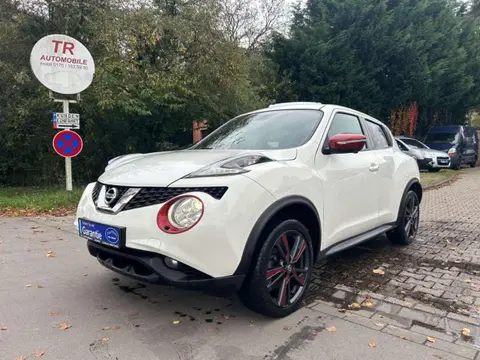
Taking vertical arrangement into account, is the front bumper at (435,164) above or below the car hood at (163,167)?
below

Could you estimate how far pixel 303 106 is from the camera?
4203 mm

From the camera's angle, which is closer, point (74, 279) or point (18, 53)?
point (74, 279)

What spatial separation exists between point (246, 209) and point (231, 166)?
0.37 meters

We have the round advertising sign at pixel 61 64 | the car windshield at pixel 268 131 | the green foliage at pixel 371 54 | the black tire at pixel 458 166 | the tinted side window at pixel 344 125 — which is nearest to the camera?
the car windshield at pixel 268 131

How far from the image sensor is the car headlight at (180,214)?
2680mm

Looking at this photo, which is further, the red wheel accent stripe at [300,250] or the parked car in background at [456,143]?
the parked car in background at [456,143]

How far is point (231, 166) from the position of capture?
300 centimetres

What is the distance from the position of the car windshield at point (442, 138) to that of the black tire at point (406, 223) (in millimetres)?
15565

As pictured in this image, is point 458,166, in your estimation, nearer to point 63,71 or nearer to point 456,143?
point 456,143

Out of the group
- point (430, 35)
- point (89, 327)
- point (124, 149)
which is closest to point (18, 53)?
point (124, 149)

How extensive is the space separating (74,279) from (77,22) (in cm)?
853

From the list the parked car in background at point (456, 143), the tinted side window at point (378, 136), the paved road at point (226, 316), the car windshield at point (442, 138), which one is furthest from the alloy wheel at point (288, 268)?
the car windshield at point (442, 138)

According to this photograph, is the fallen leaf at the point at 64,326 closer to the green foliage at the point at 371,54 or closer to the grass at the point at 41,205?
the grass at the point at 41,205

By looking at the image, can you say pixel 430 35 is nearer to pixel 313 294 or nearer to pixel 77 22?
pixel 77 22
